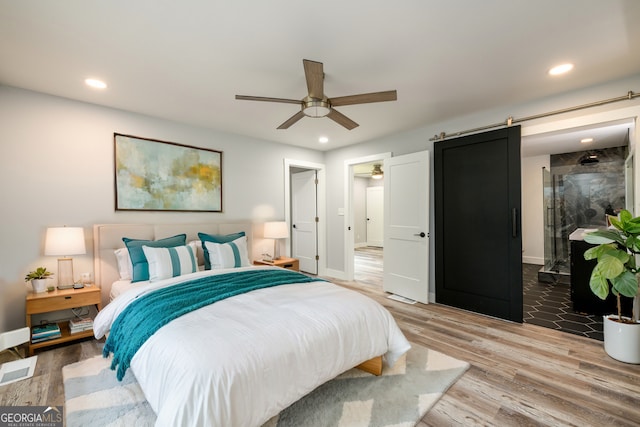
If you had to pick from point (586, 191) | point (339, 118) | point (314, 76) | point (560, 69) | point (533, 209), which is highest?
point (560, 69)

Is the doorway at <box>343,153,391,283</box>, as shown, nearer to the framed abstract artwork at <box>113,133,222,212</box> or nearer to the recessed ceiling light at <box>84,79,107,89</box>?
the framed abstract artwork at <box>113,133,222,212</box>

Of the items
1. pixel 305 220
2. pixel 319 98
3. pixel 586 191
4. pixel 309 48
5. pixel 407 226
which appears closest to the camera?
pixel 309 48

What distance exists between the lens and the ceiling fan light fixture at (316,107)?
2309 mm

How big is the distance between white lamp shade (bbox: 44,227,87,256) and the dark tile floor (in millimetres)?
4837

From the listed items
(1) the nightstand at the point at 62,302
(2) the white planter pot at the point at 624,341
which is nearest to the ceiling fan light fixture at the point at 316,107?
(1) the nightstand at the point at 62,302

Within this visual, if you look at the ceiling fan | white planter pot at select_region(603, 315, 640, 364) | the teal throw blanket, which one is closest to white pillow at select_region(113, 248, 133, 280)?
the teal throw blanket

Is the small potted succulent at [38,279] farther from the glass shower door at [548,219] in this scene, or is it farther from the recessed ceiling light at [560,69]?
the glass shower door at [548,219]

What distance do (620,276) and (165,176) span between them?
15.5 feet

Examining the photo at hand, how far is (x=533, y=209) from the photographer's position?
20.5 feet

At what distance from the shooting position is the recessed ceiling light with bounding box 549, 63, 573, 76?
242 centimetres

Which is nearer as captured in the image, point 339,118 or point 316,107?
point 316,107

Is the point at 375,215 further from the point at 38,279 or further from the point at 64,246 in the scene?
the point at 38,279

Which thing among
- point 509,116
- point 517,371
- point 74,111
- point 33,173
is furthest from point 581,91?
point 33,173

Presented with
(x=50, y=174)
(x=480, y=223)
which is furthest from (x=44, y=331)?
(x=480, y=223)
